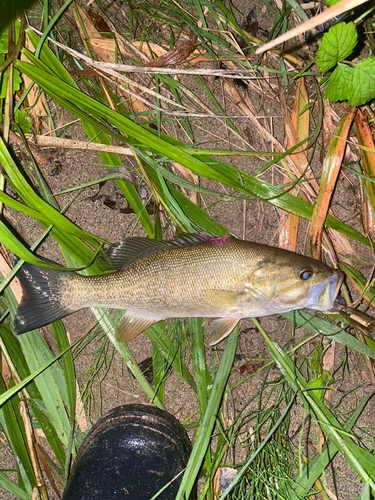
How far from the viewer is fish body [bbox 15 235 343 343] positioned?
2.67 meters

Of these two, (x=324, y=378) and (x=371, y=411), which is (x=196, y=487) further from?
(x=371, y=411)

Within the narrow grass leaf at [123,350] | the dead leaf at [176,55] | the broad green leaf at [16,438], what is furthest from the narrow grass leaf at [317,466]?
the dead leaf at [176,55]

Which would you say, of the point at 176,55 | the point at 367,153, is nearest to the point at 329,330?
the point at 367,153

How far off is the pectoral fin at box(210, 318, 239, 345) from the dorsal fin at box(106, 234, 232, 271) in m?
0.59

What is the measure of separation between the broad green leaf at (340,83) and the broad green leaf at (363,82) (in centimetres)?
2

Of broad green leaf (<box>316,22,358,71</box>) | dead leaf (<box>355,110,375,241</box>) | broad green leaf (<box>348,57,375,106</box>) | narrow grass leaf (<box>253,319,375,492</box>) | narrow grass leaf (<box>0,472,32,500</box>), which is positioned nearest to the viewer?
broad green leaf (<box>316,22,358,71</box>)

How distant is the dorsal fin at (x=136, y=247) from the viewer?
2828mm

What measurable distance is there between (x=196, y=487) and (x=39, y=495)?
1.15 meters

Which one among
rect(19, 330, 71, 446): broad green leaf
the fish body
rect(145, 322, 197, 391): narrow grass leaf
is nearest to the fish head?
the fish body

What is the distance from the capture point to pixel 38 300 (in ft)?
9.30

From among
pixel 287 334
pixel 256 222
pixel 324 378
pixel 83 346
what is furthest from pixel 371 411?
pixel 83 346

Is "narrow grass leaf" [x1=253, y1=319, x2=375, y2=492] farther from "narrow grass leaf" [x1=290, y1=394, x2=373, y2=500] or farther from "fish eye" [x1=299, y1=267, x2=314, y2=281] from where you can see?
"fish eye" [x1=299, y1=267, x2=314, y2=281]

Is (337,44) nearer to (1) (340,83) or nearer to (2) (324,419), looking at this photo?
(1) (340,83)

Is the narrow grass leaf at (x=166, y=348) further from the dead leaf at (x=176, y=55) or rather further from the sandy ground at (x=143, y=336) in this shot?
the dead leaf at (x=176, y=55)
